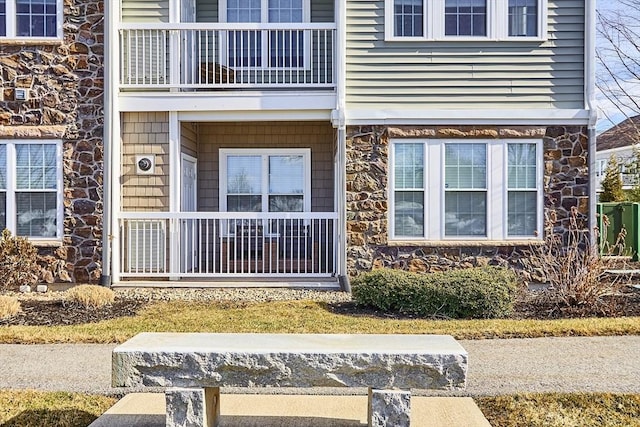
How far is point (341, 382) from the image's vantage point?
4.49 m

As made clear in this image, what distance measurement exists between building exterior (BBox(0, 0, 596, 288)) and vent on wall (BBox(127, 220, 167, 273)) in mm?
33

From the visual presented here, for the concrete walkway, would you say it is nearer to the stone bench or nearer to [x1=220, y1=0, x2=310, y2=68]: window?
the stone bench

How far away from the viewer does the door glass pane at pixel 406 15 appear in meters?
11.5

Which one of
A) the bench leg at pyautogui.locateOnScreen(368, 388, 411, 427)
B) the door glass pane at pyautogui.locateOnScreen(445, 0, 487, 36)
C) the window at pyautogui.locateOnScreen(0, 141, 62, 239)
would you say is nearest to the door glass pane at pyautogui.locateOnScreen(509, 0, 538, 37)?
the door glass pane at pyautogui.locateOnScreen(445, 0, 487, 36)

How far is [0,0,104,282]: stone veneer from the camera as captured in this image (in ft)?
37.3

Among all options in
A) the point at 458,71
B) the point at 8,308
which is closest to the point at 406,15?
the point at 458,71

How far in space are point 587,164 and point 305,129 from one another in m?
5.52

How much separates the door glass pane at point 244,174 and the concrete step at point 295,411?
8389mm

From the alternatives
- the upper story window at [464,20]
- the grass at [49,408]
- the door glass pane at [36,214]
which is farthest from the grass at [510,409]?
the upper story window at [464,20]

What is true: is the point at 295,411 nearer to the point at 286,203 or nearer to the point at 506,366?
the point at 506,366

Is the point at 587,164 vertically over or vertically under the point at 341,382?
over

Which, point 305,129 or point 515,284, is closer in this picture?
point 515,284

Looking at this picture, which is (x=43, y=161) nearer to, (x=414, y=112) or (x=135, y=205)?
(x=135, y=205)

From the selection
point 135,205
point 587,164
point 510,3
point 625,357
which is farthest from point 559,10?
point 135,205
